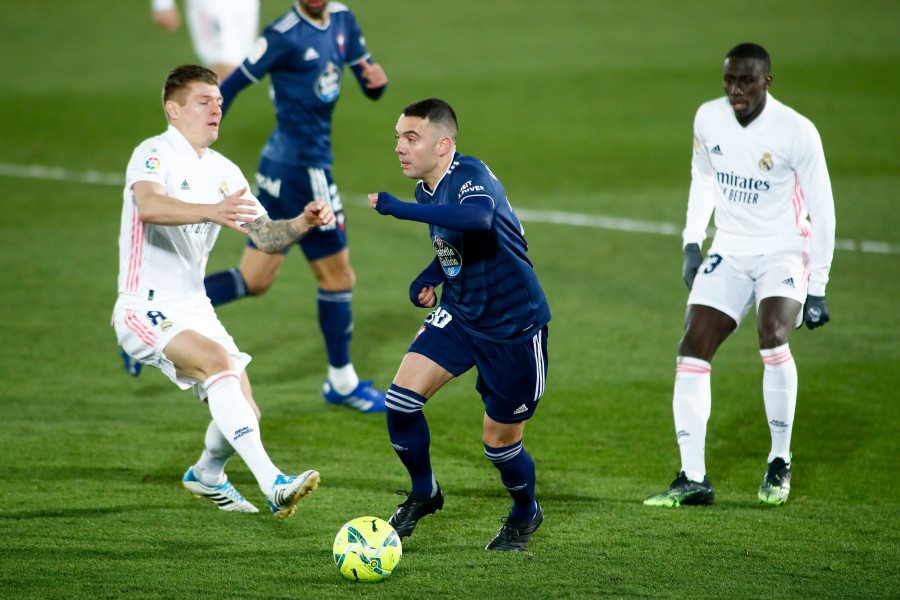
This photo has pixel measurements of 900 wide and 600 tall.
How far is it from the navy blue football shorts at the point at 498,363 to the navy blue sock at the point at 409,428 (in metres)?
0.21

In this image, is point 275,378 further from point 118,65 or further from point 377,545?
point 118,65

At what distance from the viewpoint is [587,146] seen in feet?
51.6

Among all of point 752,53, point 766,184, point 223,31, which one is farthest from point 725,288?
point 223,31

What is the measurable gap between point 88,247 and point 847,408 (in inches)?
289

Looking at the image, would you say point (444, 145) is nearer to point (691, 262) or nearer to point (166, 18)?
point (691, 262)

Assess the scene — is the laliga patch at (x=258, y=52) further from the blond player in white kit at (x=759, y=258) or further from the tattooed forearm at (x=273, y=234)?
the blond player in white kit at (x=759, y=258)

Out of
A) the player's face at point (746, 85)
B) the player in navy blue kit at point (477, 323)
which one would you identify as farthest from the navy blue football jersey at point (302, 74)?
the player's face at point (746, 85)

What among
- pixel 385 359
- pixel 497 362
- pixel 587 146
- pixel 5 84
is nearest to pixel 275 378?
pixel 385 359

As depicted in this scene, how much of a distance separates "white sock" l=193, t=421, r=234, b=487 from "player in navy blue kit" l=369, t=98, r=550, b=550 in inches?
35.1

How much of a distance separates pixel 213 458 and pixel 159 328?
708mm

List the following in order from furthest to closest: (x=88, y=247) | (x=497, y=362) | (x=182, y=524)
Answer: (x=88, y=247), (x=182, y=524), (x=497, y=362)

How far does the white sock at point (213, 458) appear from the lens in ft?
16.6

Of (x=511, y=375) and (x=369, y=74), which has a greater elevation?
(x=369, y=74)

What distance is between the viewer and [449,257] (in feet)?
15.6
